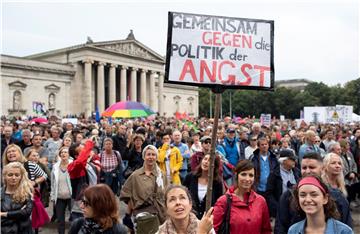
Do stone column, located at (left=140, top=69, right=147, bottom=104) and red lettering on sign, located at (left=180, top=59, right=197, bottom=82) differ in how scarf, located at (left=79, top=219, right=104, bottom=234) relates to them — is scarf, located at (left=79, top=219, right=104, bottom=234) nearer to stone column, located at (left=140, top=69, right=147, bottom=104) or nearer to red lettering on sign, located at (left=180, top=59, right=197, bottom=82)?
red lettering on sign, located at (left=180, top=59, right=197, bottom=82)

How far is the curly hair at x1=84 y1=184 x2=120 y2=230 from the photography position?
10.6 feet

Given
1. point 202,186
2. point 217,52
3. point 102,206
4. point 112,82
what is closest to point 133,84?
point 112,82

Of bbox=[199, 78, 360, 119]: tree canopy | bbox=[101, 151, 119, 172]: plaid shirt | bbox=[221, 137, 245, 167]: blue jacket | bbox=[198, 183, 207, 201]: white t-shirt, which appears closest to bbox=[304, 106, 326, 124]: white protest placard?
bbox=[221, 137, 245, 167]: blue jacket

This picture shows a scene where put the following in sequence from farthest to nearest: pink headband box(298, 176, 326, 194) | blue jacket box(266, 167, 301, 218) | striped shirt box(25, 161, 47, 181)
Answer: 1. striped shirt box(25, 161, 47, 181)
2. blue jacket box(266, 167, 301, 218)
3. pink headband box(298, 176, 326, 194)

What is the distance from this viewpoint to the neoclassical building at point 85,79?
1935 inches

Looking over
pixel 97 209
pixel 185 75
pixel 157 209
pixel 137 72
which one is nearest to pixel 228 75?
pixel 185 75

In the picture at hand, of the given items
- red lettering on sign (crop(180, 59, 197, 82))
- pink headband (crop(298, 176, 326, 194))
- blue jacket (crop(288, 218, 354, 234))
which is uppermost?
red lettering on sign (crop(180, 59, 197, 82))

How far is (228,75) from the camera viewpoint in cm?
409

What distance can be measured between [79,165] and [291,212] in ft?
14.4

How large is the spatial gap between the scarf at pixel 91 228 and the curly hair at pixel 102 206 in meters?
0.03

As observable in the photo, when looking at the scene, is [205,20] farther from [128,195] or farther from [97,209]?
[128,195]

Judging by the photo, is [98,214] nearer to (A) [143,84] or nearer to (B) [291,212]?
(B) [291,212]

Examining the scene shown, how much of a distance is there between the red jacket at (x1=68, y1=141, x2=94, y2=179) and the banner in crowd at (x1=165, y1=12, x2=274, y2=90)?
360 centimetres

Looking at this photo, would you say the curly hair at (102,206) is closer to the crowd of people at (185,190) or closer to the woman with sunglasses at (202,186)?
the crowd of people at (185,190)
